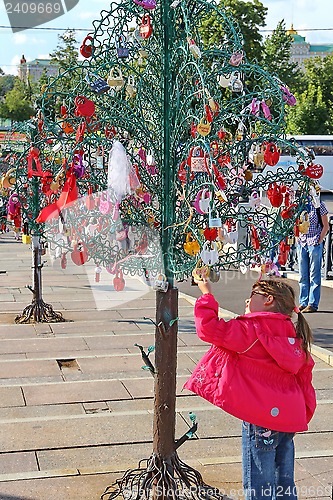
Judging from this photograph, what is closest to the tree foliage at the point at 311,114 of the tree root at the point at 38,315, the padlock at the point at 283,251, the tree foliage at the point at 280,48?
the tree foliage at the point at 280,48

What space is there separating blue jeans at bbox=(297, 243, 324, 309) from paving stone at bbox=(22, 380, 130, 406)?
4083 mm

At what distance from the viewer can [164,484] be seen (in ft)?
14.6

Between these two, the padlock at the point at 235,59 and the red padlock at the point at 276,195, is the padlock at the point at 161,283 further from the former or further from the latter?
the padlock at the point at 235,59

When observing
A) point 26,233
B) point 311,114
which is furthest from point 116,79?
point 311,114

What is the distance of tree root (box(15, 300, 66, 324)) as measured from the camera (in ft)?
32.9

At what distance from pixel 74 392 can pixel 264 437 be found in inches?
127

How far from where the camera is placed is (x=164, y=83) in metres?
4.34

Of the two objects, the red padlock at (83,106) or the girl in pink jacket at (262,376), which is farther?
the red padlock at (83,106)

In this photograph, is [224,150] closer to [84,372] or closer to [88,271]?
[84,372]

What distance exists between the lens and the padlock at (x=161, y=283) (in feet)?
14.4

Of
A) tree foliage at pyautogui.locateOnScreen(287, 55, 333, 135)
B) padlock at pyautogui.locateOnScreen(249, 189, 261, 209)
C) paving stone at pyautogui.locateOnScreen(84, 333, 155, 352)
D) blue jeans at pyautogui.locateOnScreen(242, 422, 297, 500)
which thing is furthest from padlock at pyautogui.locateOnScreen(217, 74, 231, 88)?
tree foliage at pyautogui.locateOnScreen(287, 55, 333, 135)

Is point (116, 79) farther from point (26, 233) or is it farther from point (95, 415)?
point (26, 233)

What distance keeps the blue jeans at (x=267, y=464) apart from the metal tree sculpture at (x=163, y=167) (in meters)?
0.53

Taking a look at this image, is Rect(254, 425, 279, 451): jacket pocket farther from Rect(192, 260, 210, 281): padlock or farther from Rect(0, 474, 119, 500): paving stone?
Rect(0, 474, 119, 500): paving stone
